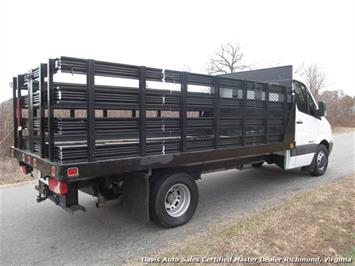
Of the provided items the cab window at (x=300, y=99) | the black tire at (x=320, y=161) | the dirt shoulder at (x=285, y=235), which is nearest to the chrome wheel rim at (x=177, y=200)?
the dirt shoulder at (x=285, y=235)

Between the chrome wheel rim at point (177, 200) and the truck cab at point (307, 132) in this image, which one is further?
the truck cab at point (307, 132)

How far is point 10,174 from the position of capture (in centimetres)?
691

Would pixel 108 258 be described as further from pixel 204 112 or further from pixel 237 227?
pixel 204 112

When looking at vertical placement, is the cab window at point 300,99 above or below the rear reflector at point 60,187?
above

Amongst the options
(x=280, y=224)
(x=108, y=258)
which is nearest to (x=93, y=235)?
(x=108, y=258)

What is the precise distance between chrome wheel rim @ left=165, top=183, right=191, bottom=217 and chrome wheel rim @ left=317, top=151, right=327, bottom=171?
14.5ft

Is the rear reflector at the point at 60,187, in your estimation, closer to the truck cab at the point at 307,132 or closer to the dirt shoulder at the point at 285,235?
the dirt shoulder at the point at 285,235

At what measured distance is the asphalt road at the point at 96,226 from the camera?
10.5 ft

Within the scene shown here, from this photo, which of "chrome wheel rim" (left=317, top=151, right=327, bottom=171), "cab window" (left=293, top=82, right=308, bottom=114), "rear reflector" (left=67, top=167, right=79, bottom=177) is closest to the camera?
"rear reflector" (left=67, top=167, right=79, bottom=177)

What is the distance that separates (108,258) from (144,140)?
Answer: 56.7 inches

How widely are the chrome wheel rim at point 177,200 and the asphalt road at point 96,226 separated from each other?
0.79ft

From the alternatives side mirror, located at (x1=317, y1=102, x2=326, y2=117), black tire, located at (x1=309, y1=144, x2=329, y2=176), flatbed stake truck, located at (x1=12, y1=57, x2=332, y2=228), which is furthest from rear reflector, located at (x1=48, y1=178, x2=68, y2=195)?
side mirror, located at (x1=317, y1=102, x2=326, y2=117)

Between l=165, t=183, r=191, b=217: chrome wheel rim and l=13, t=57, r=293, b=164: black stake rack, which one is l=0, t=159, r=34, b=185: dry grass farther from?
l=165, t=183, r=191, b=217: chrome wheel rim

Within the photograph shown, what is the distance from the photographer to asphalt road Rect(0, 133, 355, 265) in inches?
126
